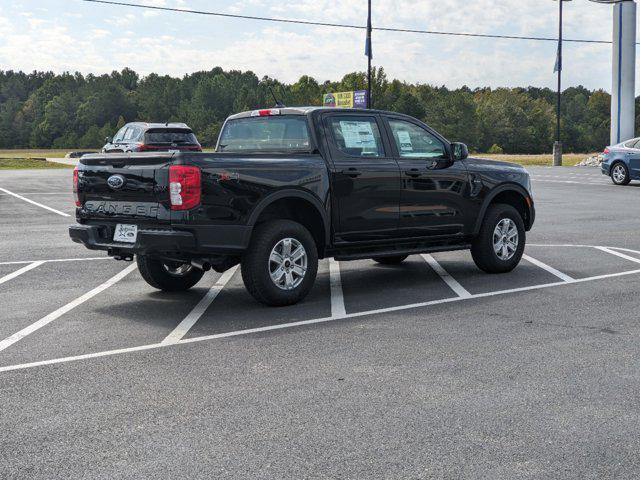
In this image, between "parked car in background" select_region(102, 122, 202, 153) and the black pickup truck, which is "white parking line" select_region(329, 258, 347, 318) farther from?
"parked car in background" select_region(102, 122, 202, 153)

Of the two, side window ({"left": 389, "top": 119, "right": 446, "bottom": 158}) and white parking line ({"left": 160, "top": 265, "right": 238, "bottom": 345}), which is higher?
side window ({"left": 389, "top": 119, "right": 446, "bottom": 158})

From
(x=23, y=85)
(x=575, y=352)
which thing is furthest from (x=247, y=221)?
(x=23, y=85)

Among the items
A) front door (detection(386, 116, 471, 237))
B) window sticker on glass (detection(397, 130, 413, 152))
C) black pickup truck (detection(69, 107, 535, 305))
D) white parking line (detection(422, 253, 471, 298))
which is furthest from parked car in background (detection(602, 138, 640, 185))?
window sticker on glass (detection(397, 130, 413, 152))

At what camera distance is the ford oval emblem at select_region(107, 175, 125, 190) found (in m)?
7.57

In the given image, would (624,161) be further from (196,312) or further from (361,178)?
(196,312)

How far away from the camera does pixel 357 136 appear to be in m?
8.66

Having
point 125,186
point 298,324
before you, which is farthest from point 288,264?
point 125,186

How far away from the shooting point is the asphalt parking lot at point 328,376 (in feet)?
13.1

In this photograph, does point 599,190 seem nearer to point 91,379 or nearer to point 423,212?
point 423,212

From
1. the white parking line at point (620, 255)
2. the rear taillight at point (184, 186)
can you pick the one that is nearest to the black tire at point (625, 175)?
the white parking line at point (620, 255)

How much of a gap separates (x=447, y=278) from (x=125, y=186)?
3.80 metres

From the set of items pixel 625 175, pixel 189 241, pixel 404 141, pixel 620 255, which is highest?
pixel 404 141

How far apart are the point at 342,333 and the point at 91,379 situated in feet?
6.90

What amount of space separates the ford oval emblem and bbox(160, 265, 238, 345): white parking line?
130 centimetres
